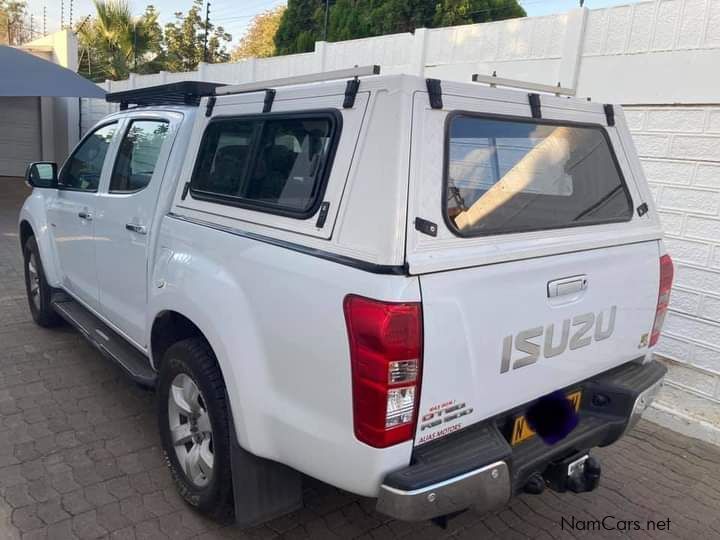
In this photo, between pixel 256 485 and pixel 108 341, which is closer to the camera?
pixel 256 485

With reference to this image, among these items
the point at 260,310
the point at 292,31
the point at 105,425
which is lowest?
the point at 105,425

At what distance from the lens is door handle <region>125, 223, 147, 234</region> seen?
3.17m

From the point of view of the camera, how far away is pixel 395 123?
6.46 ft

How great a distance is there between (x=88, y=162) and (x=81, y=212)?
0.45 m

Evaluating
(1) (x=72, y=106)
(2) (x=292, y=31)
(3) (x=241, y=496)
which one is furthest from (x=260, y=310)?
(2) (x=292, y=31)

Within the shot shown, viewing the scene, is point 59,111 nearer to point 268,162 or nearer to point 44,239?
point 44,239

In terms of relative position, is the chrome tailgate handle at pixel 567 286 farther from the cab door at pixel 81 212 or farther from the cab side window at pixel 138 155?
the cab door at pixel 81 212

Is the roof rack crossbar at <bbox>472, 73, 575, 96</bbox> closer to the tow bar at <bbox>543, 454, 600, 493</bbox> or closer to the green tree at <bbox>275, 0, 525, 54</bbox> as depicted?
the tow bar at <bbox>543, 454, 600, 493</bbox>

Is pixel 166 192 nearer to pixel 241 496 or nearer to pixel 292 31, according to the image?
pixel 241 496

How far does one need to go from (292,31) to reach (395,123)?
18533 millimetres

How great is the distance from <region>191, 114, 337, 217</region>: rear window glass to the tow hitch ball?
1478 millimetres

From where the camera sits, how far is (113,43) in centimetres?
2045

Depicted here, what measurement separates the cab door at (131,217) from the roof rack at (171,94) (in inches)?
5.4

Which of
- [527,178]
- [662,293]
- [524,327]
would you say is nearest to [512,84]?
[527,178]
